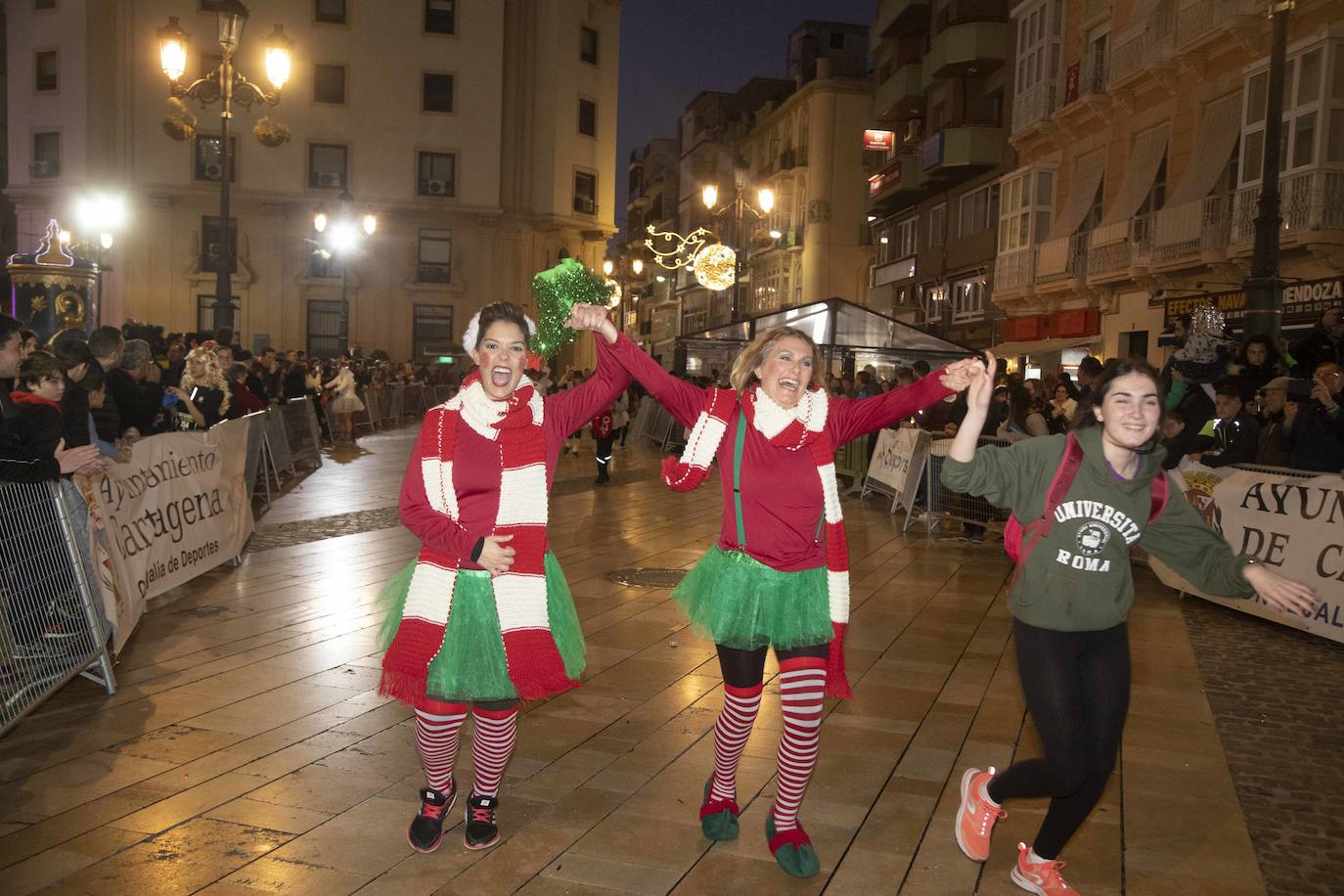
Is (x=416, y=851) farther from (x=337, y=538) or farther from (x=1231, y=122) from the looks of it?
(x=1231, y=122)

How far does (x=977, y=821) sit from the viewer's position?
4.21 meters

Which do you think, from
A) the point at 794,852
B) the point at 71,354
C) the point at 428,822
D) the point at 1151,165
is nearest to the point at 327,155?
the point at 1151,165

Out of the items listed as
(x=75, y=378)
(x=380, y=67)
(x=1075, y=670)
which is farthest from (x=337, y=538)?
(x=380, y=67)

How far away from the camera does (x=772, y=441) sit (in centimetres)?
418

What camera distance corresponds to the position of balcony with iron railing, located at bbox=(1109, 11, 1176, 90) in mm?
21953

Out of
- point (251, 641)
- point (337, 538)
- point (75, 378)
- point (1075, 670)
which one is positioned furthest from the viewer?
point (337, 538)

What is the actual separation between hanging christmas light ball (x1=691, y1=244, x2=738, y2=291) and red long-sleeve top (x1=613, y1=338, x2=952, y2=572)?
1619cm

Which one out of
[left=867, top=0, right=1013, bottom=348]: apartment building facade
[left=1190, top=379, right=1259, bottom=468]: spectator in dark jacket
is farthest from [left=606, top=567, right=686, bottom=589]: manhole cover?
[left=867, top=0, right=1013, bottom=348]: apartment building facade

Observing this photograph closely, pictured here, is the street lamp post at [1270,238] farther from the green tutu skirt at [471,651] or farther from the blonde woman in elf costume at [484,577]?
the green tutu skirt at [471,651]

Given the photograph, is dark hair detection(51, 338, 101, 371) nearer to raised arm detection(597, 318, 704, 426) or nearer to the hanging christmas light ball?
raised arm detection(597, 318, 704, 426)

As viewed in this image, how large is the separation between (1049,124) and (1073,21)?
2.28 m

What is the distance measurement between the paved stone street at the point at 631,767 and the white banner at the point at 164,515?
27 cm

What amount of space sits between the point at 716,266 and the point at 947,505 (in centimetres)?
851

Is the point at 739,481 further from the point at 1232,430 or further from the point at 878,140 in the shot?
the point at 878,140
